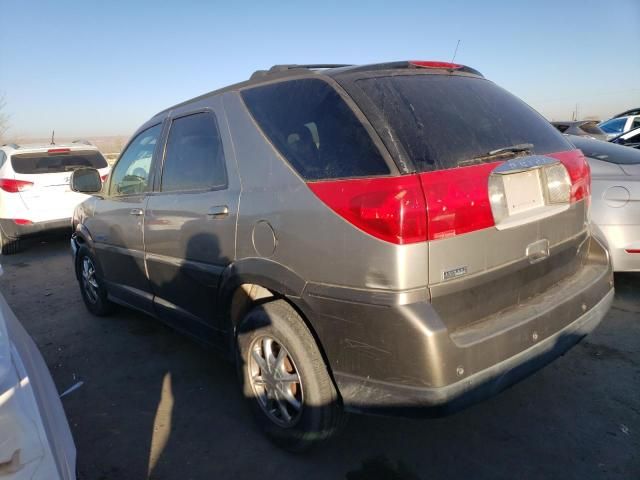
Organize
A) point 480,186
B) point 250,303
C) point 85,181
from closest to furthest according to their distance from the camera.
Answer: point 480,186 < point 250,303 < point 85,181

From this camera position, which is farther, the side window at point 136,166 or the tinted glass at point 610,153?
the tinted glass at point 610,153

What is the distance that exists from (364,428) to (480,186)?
1501mm

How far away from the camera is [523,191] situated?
2.05 meters

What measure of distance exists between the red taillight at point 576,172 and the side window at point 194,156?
5.86ft

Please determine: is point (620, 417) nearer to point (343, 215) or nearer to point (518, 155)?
point (518, 155)

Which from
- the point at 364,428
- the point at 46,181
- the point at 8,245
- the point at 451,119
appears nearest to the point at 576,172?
the point at 451,119

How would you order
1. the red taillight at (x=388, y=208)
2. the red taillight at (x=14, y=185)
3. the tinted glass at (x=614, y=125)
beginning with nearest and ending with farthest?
1. the red taillight at (x=388, y=208)
2. the red taillight at (x=14, y=185)
3. the tinted glass at (x=614, y=125)

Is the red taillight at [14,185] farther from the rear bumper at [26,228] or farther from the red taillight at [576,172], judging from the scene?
the red taillight at [576,172]

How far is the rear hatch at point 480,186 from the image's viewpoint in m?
1.82

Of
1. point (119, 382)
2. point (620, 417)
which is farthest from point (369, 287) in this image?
point (119, 382)

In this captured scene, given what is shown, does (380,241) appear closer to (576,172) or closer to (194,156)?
(576,172)

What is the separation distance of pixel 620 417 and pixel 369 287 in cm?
178

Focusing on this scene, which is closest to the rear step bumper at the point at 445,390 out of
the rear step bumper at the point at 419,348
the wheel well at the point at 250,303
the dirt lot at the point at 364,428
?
the rear step bumper at the point at 419,348

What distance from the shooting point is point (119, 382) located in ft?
10.7
